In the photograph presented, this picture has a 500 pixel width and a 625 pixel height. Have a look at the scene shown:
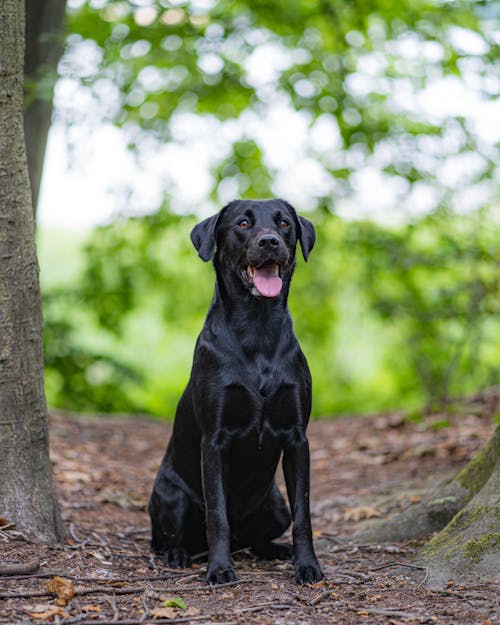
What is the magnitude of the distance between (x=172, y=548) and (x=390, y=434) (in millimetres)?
3982

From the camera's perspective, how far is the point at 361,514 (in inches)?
194

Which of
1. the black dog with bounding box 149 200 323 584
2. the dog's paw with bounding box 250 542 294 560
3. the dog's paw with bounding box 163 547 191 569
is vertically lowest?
the dog's paw with bounding box 250 542 294 560

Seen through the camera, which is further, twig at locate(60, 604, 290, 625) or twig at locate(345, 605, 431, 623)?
twig at locate(345, 605, 431, 623)

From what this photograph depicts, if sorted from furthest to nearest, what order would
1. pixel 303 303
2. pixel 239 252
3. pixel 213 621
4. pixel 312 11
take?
pixel 303 303
pixel 312 11
pixel 239 252
pixel 213 621

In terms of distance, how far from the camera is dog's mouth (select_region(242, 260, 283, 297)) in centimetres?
366

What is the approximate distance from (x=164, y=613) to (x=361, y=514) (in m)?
2.32

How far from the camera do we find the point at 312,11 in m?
8.56

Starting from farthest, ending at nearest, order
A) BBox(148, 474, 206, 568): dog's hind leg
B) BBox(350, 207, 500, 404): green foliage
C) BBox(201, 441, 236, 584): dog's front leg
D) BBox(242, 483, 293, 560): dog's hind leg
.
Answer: BBox(350, 207, 500, 404): green foliage < BBox(242, 483, 293, 560): dog's hind leg < BBox(148, 474, 206, 568): dog's hind leg < BBox(201, 441, 236, 584): dog's front leg

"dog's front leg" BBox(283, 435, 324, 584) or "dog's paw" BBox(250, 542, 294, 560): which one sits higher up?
"dog's front leg" BBox(283, 435, 324, 584)

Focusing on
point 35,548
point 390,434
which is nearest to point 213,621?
point 35,548

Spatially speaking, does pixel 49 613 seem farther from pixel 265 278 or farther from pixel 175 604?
pixel 265 278

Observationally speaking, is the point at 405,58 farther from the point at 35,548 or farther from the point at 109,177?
the point at 35,548

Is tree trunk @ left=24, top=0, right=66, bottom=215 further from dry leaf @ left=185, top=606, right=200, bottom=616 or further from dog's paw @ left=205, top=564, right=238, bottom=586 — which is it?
dry leaf @ left=185, top=606, right=200, bottom=616

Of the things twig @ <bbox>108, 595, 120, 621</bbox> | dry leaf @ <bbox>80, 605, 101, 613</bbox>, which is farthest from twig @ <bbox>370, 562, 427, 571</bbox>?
dry leaf @ <bbox>80, 605, 101, 613</bbox>
